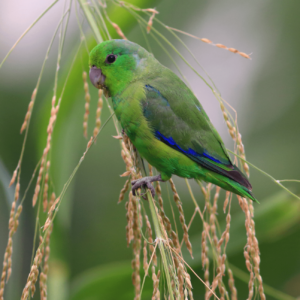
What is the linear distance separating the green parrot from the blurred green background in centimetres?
28

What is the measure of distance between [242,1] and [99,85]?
4.76 feet

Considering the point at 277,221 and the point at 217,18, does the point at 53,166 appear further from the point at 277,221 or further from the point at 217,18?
the point at 217,18

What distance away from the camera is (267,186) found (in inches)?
79.6

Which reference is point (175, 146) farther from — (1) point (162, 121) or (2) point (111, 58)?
(2) point (111, 58)

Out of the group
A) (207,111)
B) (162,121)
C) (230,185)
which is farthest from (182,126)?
(207,111)

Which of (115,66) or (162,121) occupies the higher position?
(115,66)

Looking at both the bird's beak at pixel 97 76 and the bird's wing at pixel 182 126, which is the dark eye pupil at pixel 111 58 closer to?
the bird's beak at pixel 97 76

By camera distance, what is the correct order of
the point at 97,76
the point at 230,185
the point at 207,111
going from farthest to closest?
the point at 207,111 → the point at 97,76 → the point at 230,185

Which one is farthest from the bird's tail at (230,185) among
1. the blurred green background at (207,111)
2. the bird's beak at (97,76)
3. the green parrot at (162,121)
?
the bird's beak at (97,76)

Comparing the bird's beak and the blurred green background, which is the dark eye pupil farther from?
the blurred green background

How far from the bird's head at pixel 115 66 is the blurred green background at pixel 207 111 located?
24 centimetres

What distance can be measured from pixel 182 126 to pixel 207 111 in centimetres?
65

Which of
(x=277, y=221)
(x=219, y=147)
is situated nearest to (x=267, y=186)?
(x=277, y=221)

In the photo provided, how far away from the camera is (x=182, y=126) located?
44.8 inches
